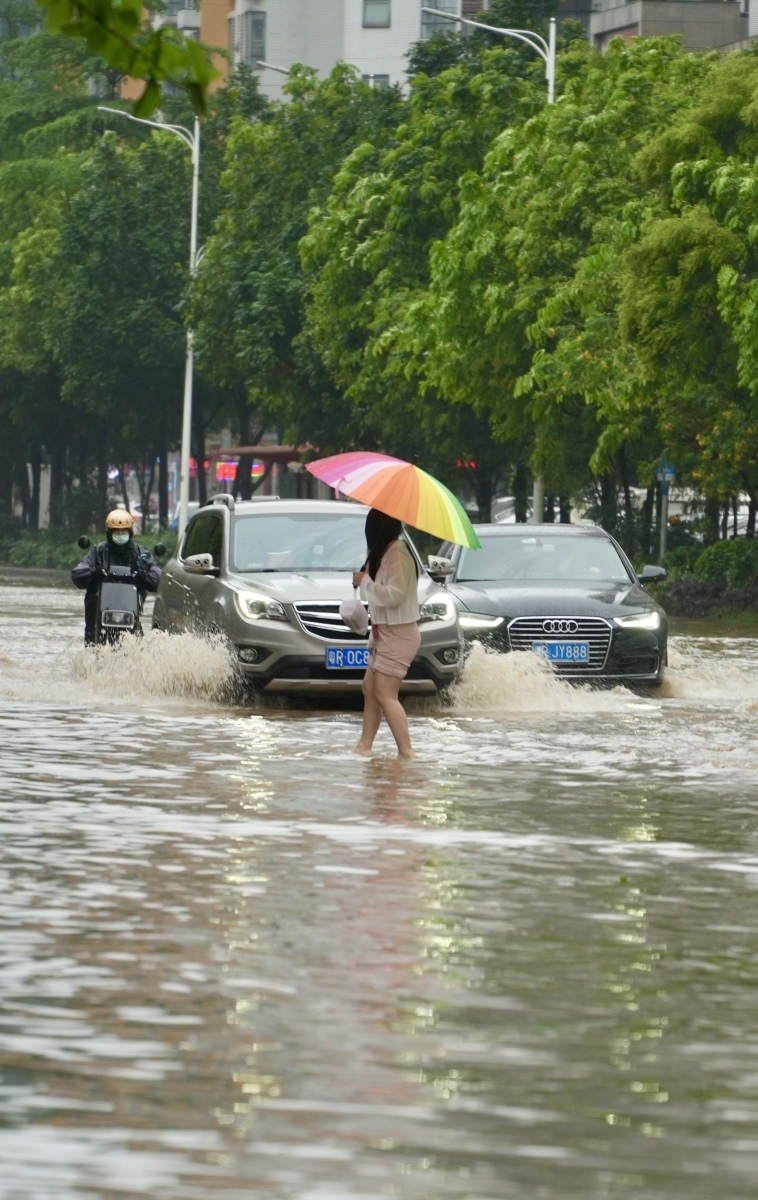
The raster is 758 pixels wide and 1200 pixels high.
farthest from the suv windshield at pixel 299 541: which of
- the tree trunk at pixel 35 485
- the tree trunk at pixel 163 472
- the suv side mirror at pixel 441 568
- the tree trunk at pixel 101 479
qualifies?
the tree trunk at pixel 35 485

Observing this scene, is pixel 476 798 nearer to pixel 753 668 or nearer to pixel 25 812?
pixel 25 812

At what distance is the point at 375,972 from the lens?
8281 millimetres

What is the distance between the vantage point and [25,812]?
502 inches

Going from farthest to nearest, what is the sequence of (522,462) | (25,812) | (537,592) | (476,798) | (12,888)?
(522,462) < (537,592) < (476,798) < (25,812) < (12,888)

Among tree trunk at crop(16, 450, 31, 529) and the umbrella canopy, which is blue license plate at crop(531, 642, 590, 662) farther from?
tree trunk at crop(16, 450, 31, 529)

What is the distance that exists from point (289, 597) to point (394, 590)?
4128 millimetres

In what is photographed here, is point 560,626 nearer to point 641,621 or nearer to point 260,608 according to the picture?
point 641,621

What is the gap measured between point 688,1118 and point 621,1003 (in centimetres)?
155

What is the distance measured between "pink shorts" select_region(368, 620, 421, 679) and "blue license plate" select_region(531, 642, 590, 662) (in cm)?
584

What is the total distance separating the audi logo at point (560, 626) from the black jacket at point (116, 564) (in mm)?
3052

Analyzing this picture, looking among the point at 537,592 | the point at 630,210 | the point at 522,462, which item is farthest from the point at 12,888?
the point at 522,462

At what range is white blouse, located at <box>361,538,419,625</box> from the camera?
16.1 meters

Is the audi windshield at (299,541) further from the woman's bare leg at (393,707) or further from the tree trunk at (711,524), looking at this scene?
the tree trunk at (711,524)

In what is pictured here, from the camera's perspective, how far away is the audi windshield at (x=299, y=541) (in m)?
21.3
